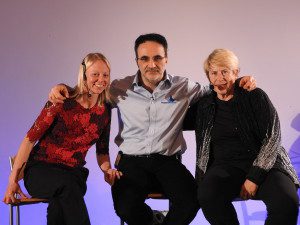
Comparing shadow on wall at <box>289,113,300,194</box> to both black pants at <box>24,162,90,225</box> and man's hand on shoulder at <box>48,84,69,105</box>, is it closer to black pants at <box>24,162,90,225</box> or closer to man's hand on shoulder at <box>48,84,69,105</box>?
black pants at <box>24,162,90,225</box>

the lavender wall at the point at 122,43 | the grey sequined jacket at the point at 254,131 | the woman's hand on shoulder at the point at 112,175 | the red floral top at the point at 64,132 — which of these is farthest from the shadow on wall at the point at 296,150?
the red floral top at the point at 64,132

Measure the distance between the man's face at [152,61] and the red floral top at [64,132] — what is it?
1.33ft

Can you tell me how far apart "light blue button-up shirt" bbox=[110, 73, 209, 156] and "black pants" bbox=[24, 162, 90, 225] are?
1.40 ft

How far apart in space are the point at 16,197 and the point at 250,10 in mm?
2288

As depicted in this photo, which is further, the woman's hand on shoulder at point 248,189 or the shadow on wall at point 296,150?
the shadow on wall at point 296,150

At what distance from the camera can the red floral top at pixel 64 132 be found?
97.4 inches

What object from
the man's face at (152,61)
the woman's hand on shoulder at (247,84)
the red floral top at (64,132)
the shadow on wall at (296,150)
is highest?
the man's face at (152,61)

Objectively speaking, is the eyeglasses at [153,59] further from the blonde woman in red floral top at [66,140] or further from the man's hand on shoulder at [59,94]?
the man's hand on shoulder at [59,94]

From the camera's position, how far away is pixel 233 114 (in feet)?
8.13

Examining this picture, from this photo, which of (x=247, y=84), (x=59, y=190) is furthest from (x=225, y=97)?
(x=59, y=190)

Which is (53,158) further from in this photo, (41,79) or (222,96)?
(41,79)

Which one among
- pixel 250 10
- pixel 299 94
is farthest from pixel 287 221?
pixel 250 10

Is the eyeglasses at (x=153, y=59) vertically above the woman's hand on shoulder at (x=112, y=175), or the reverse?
the eyeglasses at (x=153, y=59)

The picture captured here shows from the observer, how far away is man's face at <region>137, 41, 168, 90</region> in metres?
2.72
